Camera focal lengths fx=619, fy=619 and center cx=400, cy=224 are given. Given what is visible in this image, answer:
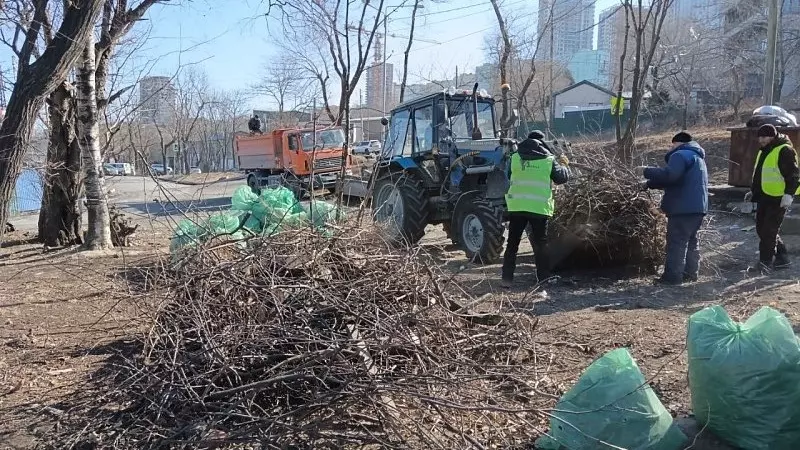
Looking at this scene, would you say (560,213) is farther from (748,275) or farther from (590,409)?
(590,409)

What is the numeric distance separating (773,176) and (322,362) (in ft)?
18.4

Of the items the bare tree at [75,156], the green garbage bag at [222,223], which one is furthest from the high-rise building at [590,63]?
the green garbage bag at [222,223]

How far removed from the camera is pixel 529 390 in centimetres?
307

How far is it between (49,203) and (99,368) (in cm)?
684

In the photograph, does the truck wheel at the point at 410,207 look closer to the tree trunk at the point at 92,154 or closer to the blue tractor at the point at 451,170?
the blue tractor at the point at 451,170

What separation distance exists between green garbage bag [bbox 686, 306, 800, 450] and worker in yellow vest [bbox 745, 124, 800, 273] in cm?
416

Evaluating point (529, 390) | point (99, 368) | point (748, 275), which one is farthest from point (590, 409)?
point (748, 275)

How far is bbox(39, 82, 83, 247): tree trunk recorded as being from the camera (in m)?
9.24

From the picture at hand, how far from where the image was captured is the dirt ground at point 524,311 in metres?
3.72

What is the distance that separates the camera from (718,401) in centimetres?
289

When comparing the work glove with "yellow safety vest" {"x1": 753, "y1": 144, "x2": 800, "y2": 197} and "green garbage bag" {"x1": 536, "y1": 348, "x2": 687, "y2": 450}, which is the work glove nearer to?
"yellow safety vest" {"x1": 753, "y1": 144, "x2": 800, "y2": 197}

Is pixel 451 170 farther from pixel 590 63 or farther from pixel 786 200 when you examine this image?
pixel 590 63

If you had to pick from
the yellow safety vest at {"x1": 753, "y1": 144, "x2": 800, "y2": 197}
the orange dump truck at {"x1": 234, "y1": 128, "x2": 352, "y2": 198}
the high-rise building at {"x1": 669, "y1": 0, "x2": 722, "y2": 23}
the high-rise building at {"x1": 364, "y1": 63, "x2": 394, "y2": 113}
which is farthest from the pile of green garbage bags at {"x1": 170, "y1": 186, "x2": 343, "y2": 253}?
the high-rise building at {"x1": 669, "y1": 0, "x2": 722, "y2": 23}

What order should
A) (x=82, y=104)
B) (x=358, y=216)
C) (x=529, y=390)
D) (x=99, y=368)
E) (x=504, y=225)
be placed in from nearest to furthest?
1. (x=529, y=390)
2. (x=99, y=368)
3. (x=358, y=216)
4. (x=504, y=225)
5. (x=82, y=104)
